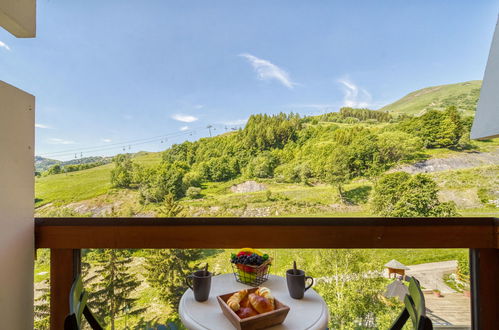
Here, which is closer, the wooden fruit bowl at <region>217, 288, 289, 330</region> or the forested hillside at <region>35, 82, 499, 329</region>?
the wooden fruit bowl at <region>217, 288, 289, 330</region>

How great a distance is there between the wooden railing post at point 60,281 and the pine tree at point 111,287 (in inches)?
7.1

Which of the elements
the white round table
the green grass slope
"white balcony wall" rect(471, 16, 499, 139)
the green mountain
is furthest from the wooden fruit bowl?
the green mountain

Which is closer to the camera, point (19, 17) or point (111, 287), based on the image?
point (19, 17)

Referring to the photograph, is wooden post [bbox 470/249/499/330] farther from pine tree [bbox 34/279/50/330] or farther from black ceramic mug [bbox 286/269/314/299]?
pine tree [bbox 34/279/50/330]

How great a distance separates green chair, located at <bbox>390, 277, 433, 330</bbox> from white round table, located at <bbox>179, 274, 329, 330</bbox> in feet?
0.76

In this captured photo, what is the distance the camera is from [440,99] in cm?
584

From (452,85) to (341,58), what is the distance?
242 cm

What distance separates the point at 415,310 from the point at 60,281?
128 centimetres

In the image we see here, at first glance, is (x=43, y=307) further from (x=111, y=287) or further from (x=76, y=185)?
(x=76, y=185)

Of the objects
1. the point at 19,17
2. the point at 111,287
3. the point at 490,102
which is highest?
the point at 19,17

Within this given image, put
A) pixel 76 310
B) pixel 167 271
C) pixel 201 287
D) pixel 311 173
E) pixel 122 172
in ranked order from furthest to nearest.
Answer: pixel 122 172, pixel 311 173, pixel 167 271, pixel 201 287, pixel 76 310

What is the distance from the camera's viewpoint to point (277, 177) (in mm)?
5383

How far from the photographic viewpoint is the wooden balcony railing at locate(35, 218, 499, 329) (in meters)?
1.01

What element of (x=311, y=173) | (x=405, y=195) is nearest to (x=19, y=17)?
(x=311, y=173)
